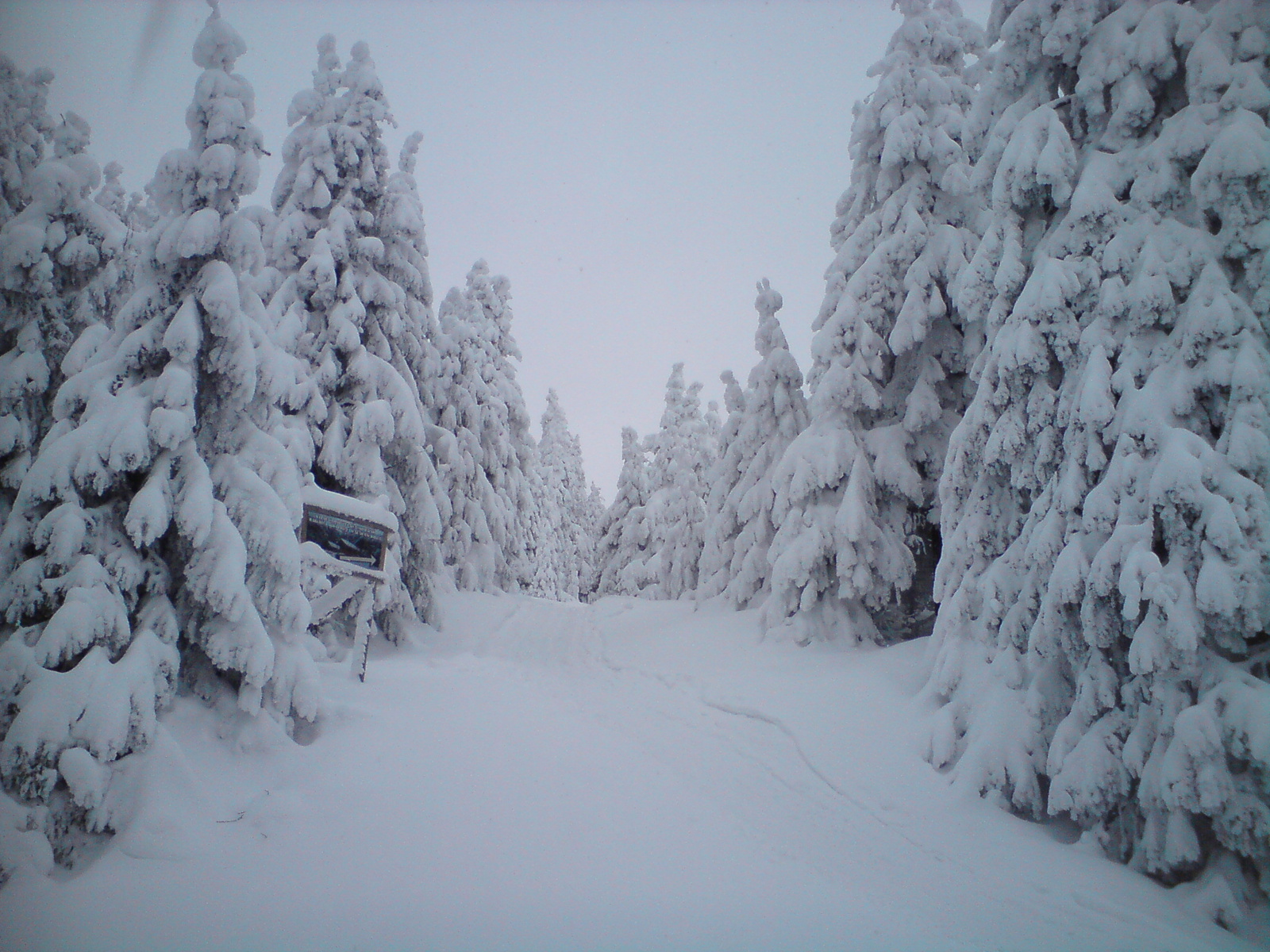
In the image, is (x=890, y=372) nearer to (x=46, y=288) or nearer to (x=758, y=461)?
(x=758, y=461)

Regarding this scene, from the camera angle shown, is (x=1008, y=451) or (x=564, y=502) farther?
(x=564, y=502)

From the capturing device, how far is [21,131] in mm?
9180

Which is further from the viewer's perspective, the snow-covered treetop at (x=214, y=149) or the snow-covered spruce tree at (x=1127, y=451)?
the snow-covered treetop at (x=214, y=149)

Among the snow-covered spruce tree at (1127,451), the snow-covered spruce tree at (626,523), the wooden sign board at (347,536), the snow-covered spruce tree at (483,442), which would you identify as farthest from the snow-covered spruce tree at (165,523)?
the snow-covered spruce tree at (626,523)

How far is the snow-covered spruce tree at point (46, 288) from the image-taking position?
7945 millimetres

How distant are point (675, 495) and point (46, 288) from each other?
2698 cm

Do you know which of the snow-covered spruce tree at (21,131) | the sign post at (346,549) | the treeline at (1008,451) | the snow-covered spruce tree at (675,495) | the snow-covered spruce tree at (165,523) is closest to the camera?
the snow-covered spruce tree at (165,523)

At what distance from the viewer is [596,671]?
48.1 ft

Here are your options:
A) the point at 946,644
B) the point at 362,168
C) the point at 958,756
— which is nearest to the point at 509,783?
Result: the point at 958,756

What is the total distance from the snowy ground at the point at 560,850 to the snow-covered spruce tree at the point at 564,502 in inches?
1427

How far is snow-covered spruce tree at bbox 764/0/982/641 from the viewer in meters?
13.8

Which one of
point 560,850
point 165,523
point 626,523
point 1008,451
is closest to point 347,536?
point 165,523

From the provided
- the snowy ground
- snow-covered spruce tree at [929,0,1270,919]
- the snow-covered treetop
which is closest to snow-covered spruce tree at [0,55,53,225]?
the snow-covered treetop

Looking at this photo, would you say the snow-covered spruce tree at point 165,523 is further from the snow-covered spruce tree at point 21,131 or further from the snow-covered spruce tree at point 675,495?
the snow-covered spruce tree at point 675,495
